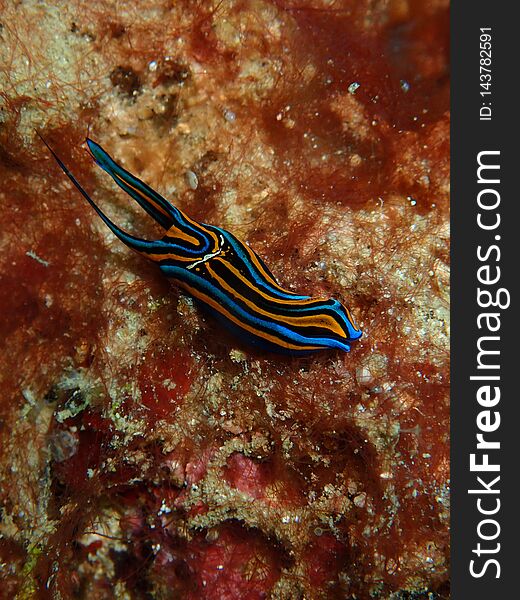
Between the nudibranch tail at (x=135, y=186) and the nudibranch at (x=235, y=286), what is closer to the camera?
the nudibranch at (x=235, y=286)

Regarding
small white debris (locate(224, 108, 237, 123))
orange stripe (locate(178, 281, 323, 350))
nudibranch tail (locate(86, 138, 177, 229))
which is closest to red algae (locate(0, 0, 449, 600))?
small white debris (locate(224, 108, 237, 123))

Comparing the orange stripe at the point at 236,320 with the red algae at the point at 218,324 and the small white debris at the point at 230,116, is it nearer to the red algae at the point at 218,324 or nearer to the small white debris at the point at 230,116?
the red algae at the point at 218,324

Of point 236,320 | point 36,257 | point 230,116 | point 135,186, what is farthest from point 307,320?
point 36,257

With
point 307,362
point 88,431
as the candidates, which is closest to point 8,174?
point 88,431

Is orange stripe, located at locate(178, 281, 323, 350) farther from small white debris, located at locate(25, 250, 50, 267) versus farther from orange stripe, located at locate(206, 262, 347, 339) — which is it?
small white debris, located at locate(25, 250, 50, 267)

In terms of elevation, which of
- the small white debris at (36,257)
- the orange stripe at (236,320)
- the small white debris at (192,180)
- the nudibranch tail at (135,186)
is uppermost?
the small white debris at (192,180)

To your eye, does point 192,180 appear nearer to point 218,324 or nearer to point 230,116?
point 230,116

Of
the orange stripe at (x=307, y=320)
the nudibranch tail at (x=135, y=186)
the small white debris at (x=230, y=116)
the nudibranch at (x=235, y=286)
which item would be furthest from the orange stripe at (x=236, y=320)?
the small white debris at (x=230, y=116)
